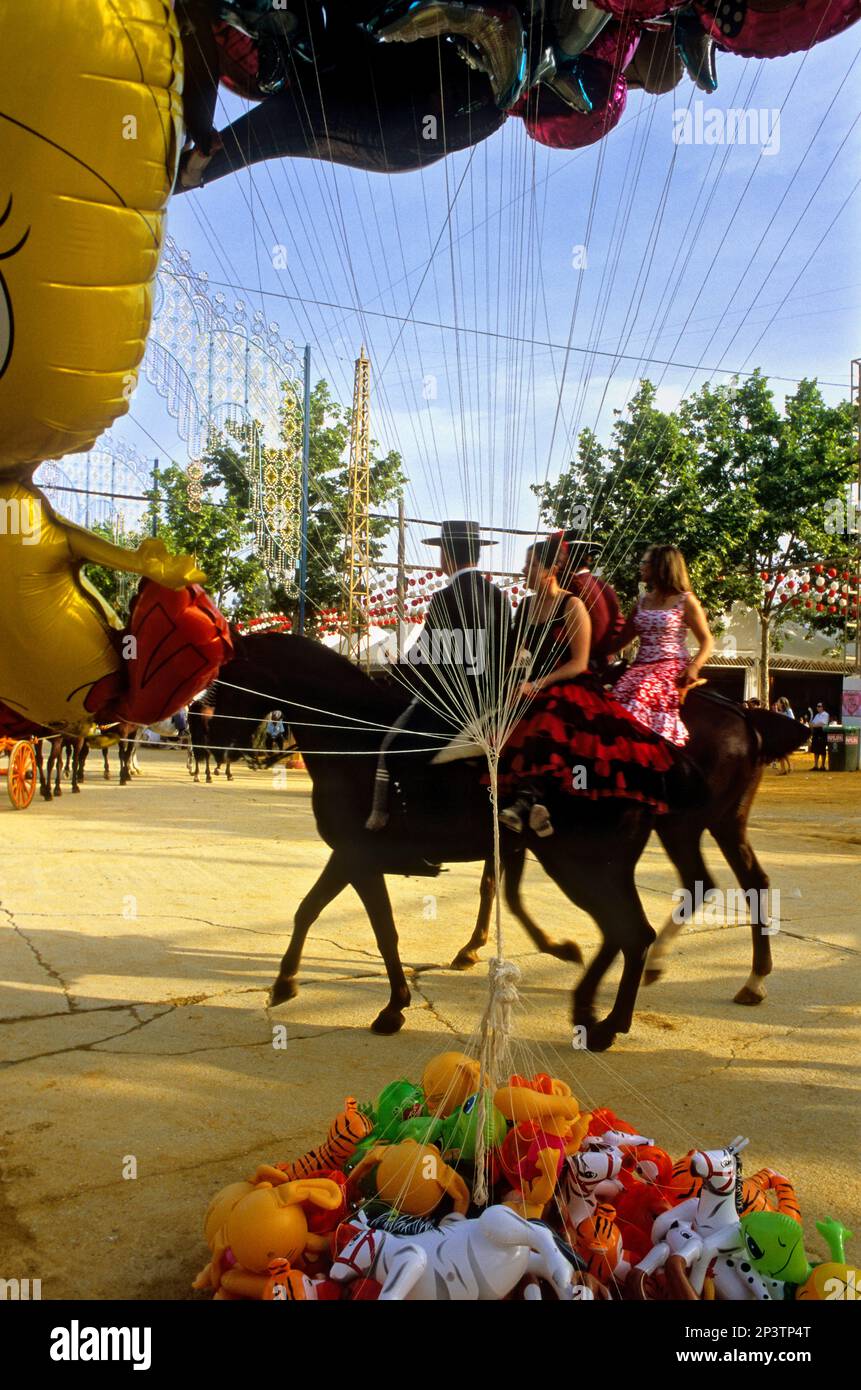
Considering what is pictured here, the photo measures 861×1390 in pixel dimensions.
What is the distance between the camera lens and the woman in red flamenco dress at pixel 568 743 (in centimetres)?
358

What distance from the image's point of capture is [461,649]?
3.12 meters

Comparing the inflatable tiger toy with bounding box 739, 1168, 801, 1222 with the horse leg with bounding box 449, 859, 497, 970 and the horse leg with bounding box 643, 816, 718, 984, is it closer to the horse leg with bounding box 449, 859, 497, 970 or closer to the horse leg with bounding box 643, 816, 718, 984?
the horse leg with bounding box 643, 816, 718, 984

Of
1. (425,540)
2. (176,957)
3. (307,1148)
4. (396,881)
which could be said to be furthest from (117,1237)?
(396,881)

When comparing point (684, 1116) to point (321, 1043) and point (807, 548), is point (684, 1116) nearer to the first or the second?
point (321, 1043)

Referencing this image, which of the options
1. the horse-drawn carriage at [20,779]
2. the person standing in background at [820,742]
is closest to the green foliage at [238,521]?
the horse-drawn carriage at [20,779]

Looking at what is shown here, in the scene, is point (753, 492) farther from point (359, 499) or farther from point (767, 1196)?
point (767, 1196)

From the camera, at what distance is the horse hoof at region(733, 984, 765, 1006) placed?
4598 mm

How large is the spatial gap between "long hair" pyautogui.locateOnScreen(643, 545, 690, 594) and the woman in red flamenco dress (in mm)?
616

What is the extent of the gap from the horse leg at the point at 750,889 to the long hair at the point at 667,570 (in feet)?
4.31

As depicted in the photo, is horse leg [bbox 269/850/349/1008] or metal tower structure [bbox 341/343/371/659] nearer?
metal tower structure [bbox 341/343/371/659]

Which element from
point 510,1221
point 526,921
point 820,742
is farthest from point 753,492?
point 820,742

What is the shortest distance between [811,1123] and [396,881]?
183 inches

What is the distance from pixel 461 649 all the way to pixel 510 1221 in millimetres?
1751

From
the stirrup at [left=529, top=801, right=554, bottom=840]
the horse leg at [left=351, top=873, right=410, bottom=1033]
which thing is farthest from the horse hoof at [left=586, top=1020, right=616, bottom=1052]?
the stirrup at [left=529, top=801, right=554, bottom=840]
